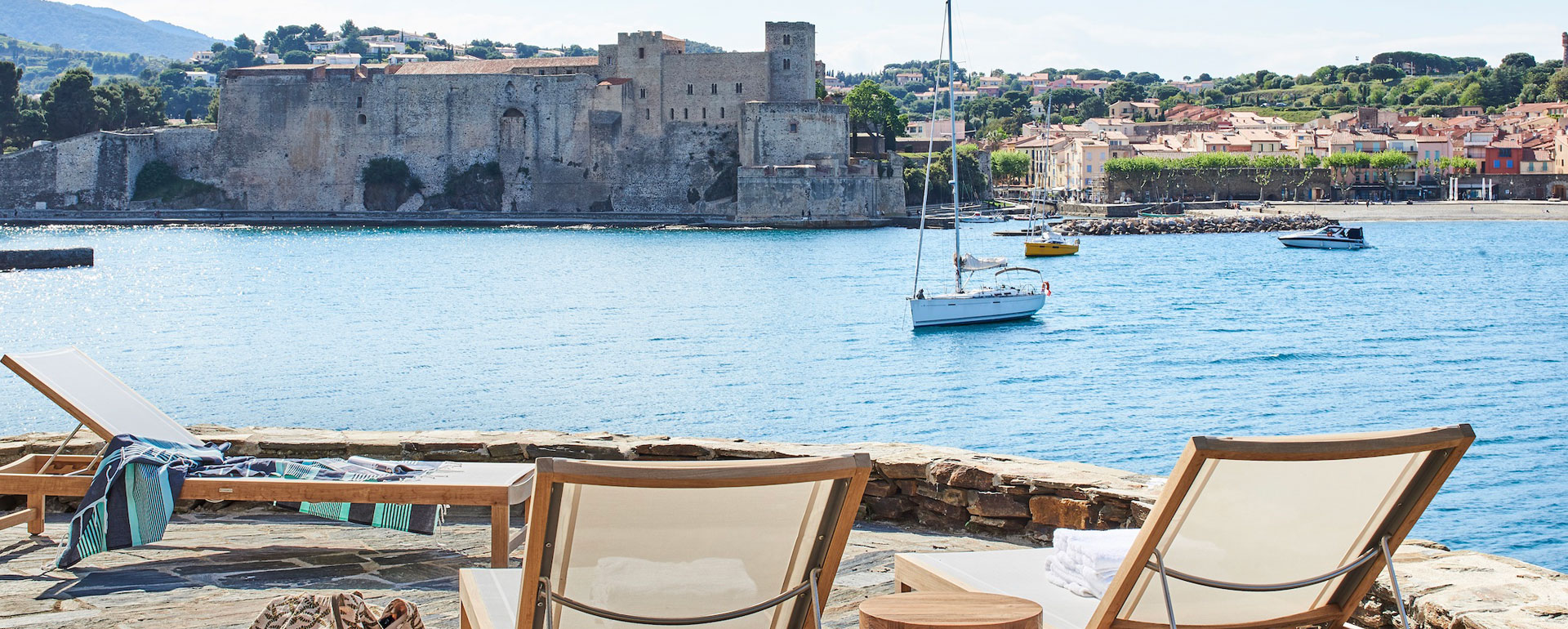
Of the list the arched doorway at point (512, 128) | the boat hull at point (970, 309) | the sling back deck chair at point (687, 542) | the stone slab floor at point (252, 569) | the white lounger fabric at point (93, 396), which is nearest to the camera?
the sling back deck chair at point (687, 542)

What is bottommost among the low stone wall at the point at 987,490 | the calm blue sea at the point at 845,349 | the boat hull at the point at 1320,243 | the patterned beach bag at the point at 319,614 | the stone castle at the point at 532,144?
the calm blue sea at the point at 845,349

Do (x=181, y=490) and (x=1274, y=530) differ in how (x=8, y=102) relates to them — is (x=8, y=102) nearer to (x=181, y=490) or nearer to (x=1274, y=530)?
(x=181, y=490)

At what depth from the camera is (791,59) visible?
4062 centimetres

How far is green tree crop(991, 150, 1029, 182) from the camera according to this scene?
61.0 metres

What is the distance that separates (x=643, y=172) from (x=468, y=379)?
27669 mm

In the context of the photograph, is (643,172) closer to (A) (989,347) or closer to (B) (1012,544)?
(A) (989,347)

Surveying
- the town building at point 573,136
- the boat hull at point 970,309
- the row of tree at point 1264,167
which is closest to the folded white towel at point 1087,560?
the boat hull at point 970,309

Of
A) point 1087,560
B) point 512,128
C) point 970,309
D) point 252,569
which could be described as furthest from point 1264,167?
point 1087,560

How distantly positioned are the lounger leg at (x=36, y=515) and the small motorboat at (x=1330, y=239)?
38.9 metres

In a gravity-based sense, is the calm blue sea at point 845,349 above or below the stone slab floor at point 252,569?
below

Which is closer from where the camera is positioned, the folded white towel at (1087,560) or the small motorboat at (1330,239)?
the folded white towel at (1087,560)

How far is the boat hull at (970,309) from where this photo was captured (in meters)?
19.8

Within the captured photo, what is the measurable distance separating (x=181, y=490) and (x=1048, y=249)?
107 ft

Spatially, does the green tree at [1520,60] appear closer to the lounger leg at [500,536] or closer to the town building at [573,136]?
the town building at [573,136]
